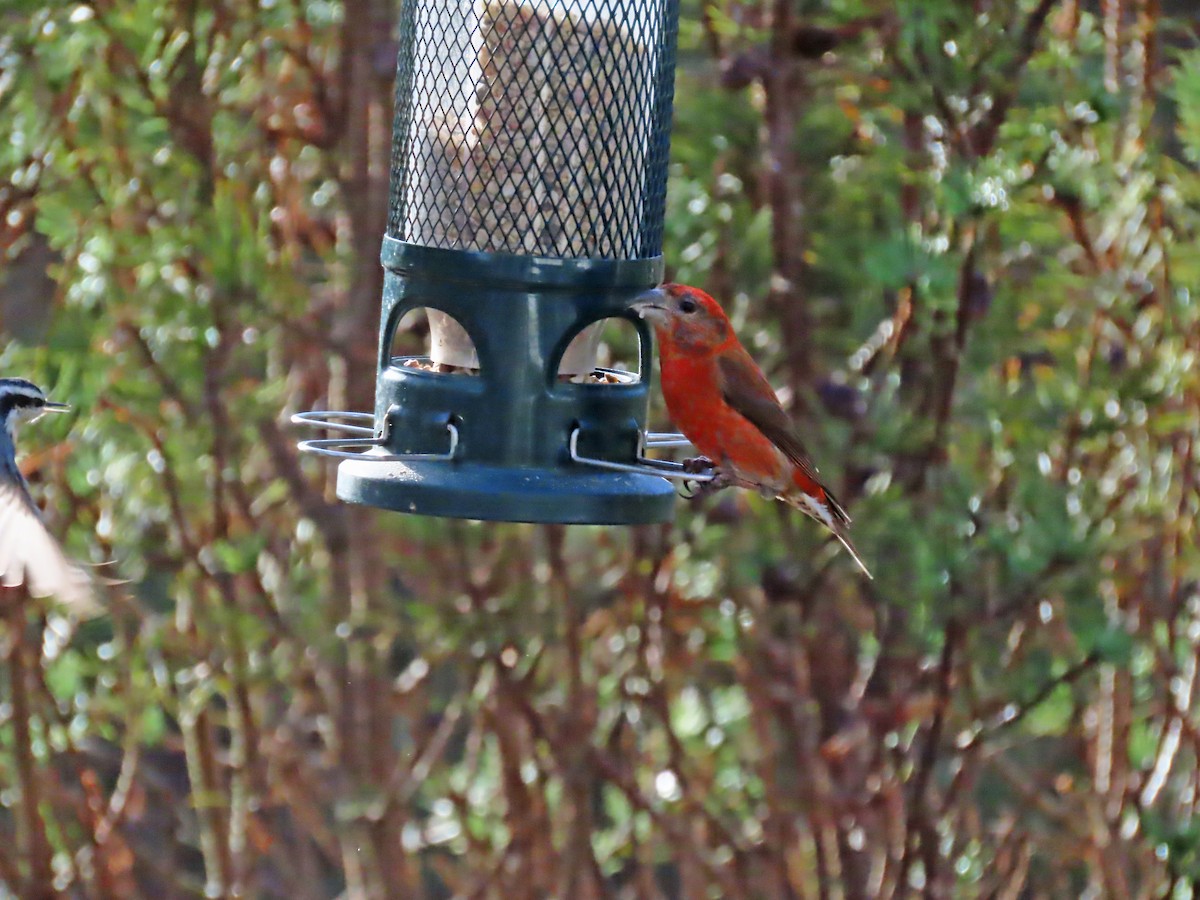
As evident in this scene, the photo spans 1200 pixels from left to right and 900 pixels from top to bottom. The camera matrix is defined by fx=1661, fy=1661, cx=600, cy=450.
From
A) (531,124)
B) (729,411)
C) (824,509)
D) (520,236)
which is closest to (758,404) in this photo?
(729,411)

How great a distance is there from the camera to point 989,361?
15.6 feet

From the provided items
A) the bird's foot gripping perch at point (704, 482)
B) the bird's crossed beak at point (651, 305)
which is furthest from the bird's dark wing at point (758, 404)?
the bird's crossed beak at point (651, 305)

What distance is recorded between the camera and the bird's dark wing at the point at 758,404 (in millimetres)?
4020

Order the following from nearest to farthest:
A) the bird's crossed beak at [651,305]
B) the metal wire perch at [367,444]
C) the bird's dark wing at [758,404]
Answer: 1. the metal wire perch at [367,444]
2. the bird's crossed beak at [651,305]
3. the bird's dark wing at [758,404]

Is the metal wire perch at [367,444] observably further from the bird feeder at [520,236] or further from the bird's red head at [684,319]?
the bird's red head at [684,319]

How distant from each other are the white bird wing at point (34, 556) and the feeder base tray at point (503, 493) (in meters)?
0.56

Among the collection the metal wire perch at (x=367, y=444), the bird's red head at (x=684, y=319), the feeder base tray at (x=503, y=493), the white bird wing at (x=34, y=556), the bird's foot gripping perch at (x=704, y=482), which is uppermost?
the bird's red head at (x=684, y=319)

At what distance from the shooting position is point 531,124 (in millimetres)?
3568

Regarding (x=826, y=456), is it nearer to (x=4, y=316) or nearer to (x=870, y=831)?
(x=870, y=831)

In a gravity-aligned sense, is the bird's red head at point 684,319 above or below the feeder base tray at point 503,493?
above

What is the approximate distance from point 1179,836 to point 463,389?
9.00 ft

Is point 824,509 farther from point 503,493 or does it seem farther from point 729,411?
point 503,493

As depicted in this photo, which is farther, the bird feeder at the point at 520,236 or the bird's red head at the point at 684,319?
the bird's red head at the point at 684,319

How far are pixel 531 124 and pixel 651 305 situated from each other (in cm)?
47
